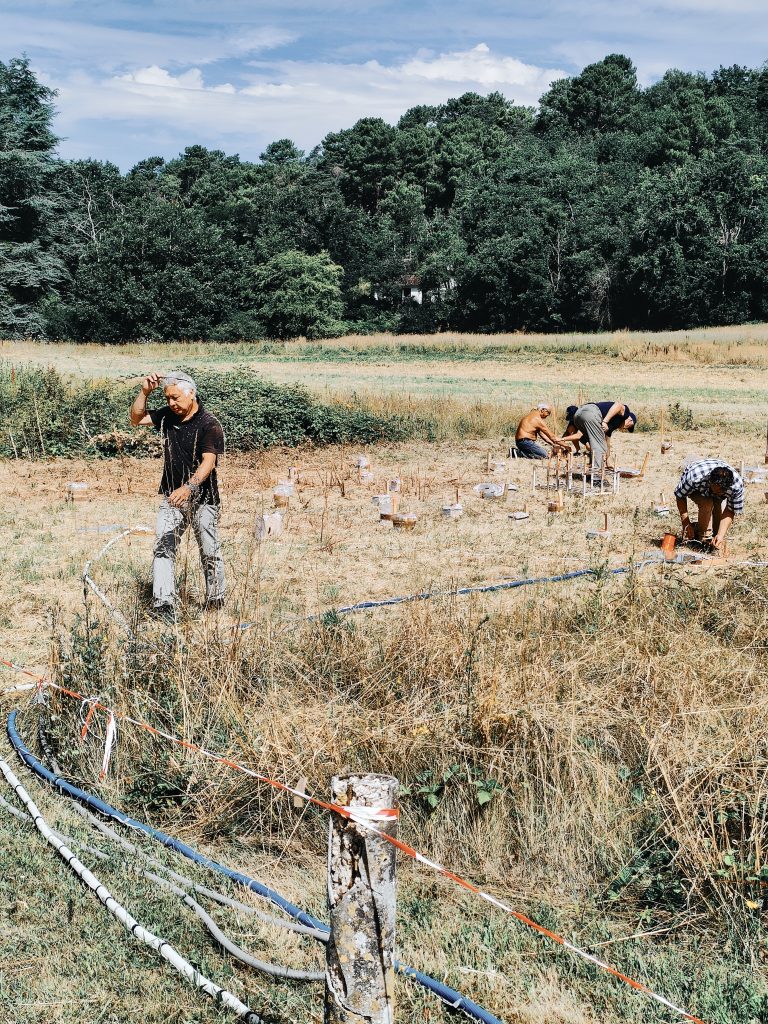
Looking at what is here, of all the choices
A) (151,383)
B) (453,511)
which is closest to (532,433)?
(453,511)

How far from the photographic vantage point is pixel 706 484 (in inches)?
318

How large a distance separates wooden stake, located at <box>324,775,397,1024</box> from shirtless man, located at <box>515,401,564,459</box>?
454 inches

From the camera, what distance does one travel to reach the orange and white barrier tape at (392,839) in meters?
2.36

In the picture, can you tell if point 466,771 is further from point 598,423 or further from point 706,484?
point 598,423

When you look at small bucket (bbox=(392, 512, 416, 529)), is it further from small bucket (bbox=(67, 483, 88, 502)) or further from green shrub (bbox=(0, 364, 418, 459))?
green shrub (bbox=(0, 364, 418, 459))

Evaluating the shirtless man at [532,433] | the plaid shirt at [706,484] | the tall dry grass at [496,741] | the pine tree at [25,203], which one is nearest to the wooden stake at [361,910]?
the tall dry grass at [496,741]

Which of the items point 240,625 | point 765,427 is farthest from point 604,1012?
point 765,427

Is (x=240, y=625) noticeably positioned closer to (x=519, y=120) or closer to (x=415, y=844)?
(x=415, y=844)

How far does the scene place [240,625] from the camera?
16.5ft

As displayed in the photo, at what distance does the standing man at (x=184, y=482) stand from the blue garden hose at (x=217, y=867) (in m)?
1.65

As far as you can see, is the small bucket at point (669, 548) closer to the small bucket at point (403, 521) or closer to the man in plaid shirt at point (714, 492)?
the man in plaid shirt at point (714, 492)

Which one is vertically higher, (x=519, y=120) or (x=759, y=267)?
(x=519, y=120)

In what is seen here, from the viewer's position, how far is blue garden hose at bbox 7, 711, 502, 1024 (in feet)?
9.66

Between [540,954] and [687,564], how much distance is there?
4815 mm
